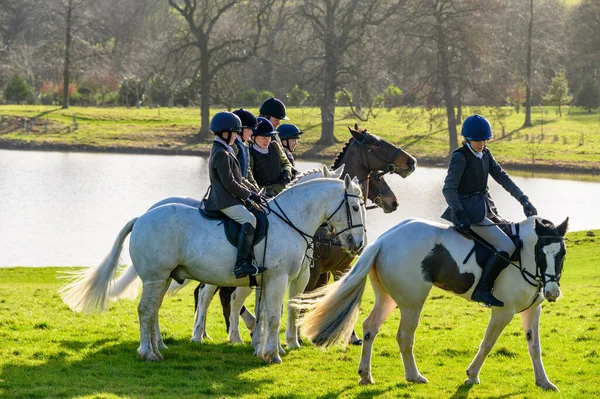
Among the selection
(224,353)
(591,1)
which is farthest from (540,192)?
(591,1)

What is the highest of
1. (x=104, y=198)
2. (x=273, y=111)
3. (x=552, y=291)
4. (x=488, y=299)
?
(x=273, y=111)

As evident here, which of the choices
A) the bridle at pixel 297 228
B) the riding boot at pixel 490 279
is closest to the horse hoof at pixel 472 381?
the riding boot at pixel 490 279

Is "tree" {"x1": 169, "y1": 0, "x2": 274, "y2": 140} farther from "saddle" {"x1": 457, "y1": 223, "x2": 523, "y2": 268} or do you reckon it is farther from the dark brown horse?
"saddle" {"x1": 457, "y1": 223, "x2": 523, "y2": 268}

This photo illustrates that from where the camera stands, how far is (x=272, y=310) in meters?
10.7

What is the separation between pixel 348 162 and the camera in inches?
515

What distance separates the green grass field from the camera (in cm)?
953

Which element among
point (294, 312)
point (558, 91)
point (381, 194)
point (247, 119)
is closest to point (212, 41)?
point (558, 91)

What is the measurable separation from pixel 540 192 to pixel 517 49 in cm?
3120

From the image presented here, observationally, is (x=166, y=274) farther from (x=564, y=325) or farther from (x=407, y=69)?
(x=407, y=69)

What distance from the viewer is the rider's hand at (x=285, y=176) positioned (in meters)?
12.7

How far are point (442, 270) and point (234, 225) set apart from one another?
8.01 ft

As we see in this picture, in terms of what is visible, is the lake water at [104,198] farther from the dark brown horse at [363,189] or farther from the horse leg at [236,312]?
the horse leg at [236,312]

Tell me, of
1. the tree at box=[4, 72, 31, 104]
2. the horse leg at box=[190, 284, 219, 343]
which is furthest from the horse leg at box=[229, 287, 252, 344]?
the tree at box=[4, 72, 31, 104]

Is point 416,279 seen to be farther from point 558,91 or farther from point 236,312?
point 558,91
